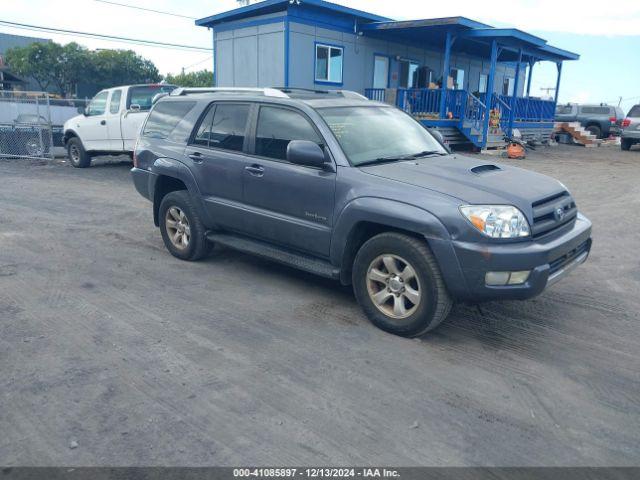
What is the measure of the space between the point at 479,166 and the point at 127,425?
339 centimetres

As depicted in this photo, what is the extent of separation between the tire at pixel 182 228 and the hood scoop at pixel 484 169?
286 centimetres

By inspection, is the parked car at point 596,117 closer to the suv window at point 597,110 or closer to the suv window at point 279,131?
the suv window at point 597,110

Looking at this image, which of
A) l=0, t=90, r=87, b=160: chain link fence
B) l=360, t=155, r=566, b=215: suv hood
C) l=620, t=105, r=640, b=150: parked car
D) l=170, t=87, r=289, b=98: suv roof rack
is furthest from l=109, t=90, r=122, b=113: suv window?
l=620, t=105, r=640, b=150: parked car

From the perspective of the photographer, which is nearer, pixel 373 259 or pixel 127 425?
pixel 127 425

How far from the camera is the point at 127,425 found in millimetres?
3023

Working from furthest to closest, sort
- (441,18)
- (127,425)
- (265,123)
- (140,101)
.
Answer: (441,18)
(140,101)
(265,123)
(127,425)

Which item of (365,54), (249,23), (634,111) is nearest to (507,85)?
(634,111)

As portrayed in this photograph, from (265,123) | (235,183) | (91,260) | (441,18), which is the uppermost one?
(441,18)

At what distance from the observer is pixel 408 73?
21.9m

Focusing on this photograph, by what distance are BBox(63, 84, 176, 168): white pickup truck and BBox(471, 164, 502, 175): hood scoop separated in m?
9.59

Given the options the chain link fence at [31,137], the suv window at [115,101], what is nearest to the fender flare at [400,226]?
the suv window at [115,101]

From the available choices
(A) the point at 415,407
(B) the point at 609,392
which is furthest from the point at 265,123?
(B) the point at 609,392

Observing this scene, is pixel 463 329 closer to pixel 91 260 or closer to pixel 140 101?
pixel 91 260

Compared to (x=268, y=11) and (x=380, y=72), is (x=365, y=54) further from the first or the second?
(x=268, y=11)
